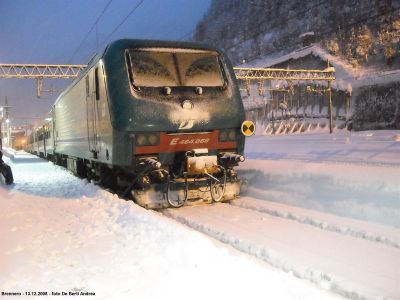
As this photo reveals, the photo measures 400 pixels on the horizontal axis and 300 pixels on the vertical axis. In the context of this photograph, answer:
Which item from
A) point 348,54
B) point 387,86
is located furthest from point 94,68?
point 348,54

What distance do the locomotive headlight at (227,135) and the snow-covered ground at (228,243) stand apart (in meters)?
1.25

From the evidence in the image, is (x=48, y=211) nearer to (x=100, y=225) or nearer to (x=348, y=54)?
(x=100, y=225)

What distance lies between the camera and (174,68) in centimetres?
848

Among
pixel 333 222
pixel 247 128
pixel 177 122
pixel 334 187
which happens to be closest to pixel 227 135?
pixel 247 128

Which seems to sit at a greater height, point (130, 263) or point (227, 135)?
point (227, 135)

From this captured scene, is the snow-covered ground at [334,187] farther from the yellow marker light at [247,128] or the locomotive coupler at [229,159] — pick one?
the yellow marker light at [247,128]

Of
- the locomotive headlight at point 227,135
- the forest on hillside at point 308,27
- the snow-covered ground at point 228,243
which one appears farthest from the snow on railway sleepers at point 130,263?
the forest on hillside at point 308,27

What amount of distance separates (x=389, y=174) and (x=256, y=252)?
139 inches

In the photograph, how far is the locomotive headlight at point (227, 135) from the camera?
339 inches

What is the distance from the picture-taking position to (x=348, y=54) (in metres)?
47.2

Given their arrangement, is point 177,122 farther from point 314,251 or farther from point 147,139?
point 314,251

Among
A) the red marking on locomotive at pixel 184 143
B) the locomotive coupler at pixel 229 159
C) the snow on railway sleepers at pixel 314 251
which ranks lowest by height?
the snow on railway sleepers at pixel 314 251

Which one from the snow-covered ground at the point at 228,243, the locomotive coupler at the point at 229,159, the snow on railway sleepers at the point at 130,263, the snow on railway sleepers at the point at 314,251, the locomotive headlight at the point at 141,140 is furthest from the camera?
the locomotive coupler at the point at 229,159

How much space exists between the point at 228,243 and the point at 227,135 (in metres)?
3.26
